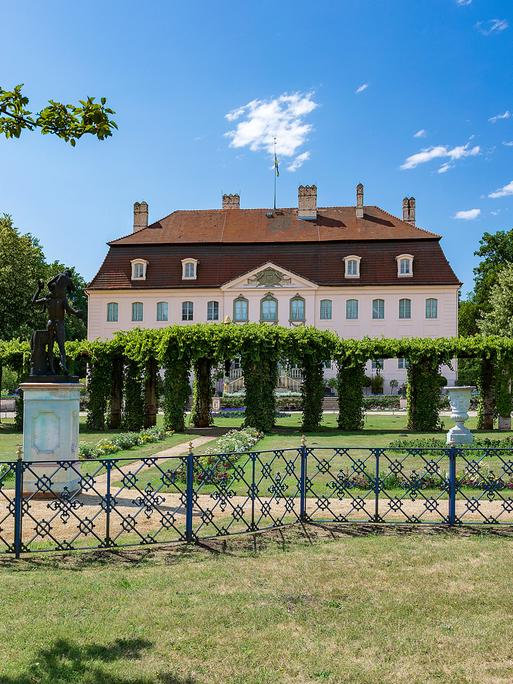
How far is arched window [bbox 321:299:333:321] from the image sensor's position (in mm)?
44719

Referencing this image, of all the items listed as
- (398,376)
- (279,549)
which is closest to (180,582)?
(279,549)

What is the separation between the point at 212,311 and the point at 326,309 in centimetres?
863

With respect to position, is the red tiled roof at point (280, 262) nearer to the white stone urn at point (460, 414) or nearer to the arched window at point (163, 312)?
the arched window at point (163, 312)

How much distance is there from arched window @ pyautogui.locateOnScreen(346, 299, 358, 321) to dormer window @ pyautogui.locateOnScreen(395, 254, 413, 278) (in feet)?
12.5

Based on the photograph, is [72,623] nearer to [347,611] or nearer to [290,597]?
[290,597]

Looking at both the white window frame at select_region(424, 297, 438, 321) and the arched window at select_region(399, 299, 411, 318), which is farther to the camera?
the arched window at select_region(399, 299, 411, 318)

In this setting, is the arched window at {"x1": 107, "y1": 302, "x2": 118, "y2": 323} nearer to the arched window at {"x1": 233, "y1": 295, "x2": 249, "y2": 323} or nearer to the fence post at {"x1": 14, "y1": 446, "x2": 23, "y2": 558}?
the arched window at {"x1": 233, "y1": 295, "x2": 249, "y2": 323}

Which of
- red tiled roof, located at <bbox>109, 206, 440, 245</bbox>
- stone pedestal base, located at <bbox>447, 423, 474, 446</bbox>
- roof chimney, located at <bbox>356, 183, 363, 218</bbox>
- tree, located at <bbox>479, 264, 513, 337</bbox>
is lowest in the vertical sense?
stone pedestal base, located at <bbox>447, 423, 474, 446</bbox>

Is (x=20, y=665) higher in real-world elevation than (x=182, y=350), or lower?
lower

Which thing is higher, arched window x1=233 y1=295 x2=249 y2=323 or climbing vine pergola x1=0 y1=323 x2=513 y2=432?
arched window x1=233 y1=295 x2=249 y2=323

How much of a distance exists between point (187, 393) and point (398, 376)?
2506 centimetres

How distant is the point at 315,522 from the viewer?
8.40 meters

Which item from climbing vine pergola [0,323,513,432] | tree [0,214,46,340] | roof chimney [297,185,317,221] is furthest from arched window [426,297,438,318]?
tree [0,214,46,340]

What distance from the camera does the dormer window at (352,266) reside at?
4431 centimetres
